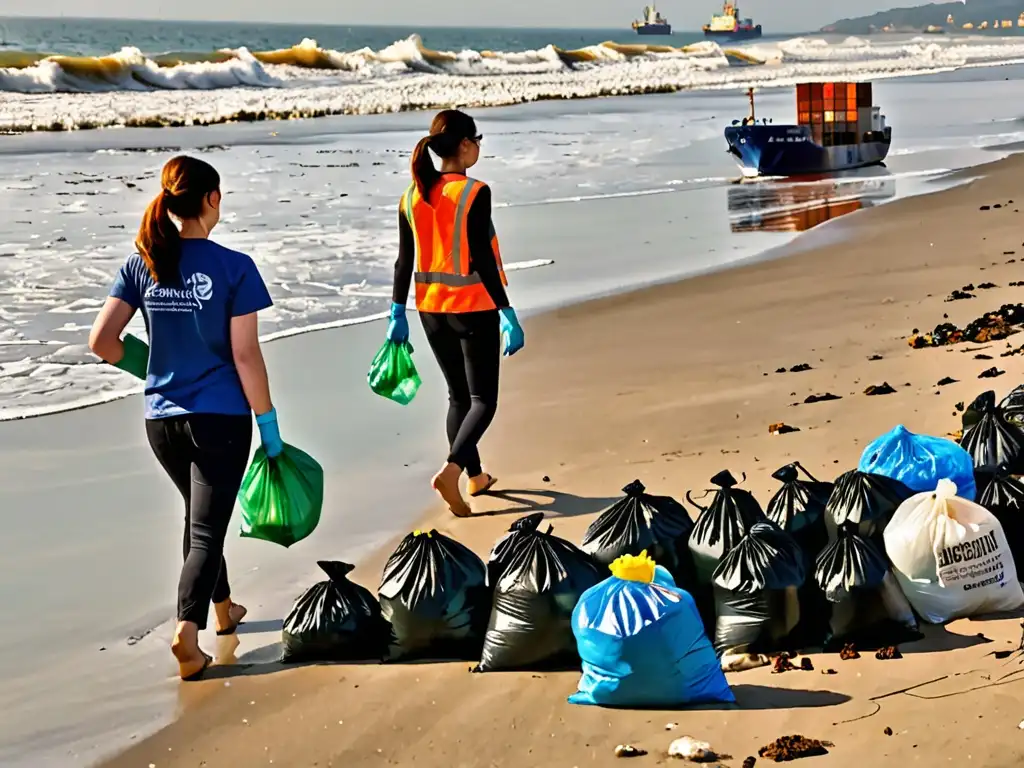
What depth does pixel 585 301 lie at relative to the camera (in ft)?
34.5

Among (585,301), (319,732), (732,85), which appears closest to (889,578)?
(319,732)

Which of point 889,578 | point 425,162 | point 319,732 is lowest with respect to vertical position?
point 319,732

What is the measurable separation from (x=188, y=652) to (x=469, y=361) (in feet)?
6.54

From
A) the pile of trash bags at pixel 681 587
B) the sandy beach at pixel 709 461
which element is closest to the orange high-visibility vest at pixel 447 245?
the sandy beach at pixel 709 461

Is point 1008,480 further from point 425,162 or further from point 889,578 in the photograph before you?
point 425,162

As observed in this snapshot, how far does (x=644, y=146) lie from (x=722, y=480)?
21.5 meters

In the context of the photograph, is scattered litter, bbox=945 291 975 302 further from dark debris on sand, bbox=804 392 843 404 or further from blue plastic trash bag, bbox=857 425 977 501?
blue plastic trash bag, bbox=857 425 977 501

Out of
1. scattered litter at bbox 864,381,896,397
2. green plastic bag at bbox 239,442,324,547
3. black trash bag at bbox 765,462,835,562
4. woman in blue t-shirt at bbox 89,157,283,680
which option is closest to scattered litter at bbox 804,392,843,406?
scattered litter at bbox 864,381,896,397

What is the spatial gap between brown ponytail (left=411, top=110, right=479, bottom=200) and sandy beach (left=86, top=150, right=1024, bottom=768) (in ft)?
4.61

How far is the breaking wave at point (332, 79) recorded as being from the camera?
1581 inches

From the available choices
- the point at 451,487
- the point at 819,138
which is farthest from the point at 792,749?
the point at 819,138

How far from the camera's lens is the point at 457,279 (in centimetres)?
566

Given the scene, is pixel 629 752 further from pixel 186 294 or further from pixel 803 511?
pixel 186 294

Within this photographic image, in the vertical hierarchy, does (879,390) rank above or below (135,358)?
below
